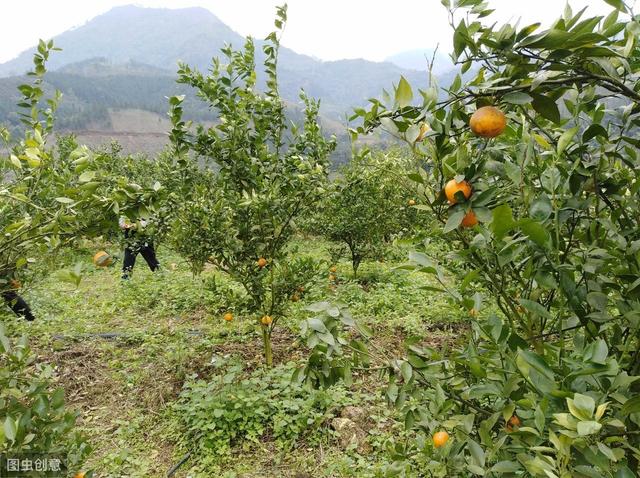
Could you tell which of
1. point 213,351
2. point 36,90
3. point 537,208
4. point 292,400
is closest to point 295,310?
point 213,351

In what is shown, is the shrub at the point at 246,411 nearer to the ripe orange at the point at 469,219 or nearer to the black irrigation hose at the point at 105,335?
the black irrigation hose at the point at 105,335

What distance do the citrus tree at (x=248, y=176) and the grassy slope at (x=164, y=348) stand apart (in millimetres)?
433

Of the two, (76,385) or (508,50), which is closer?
(508,50)

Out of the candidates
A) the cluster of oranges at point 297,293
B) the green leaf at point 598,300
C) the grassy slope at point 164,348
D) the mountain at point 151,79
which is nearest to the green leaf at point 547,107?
the green leaf at point 598,300

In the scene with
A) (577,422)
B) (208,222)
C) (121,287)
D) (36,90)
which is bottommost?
(121,287)

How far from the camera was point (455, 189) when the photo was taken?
91 centimetres

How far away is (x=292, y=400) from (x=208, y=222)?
1.48 meters

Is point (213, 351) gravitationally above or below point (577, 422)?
below

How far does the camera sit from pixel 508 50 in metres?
0.82

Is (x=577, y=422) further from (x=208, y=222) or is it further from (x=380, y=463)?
(x=208, y=222)

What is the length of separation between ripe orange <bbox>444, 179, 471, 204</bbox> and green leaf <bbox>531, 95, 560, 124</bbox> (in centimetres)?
22

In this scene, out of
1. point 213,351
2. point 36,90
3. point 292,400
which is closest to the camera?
point 36,90

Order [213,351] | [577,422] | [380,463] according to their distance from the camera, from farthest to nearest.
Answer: [213,351], [380,463], [577,422]

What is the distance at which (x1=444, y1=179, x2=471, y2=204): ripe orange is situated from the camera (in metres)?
0.90
